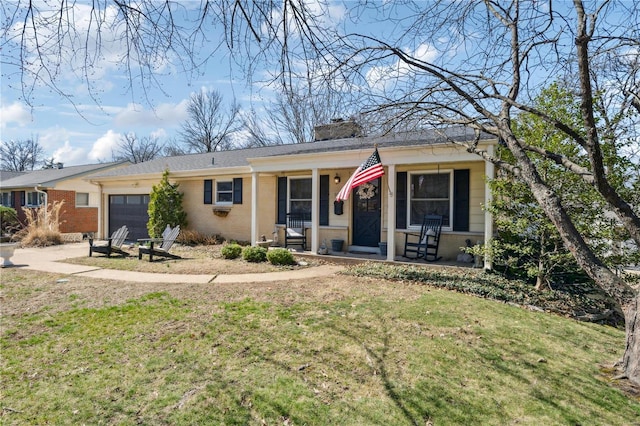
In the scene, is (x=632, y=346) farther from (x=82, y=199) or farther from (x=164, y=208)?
(x=82, y=199)

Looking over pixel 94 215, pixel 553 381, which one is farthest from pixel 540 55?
pixel 94 215

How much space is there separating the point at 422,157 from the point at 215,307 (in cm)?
615

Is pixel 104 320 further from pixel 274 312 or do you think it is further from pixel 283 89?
pixel 283 89

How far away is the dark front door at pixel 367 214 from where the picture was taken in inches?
429

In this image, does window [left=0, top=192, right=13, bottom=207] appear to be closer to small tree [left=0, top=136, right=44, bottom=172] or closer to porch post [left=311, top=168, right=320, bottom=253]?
porch post [left=311, top=168, right=320, bottom=253]

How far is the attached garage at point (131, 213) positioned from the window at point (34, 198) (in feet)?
24.5

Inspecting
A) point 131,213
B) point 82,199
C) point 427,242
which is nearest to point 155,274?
point 427,242

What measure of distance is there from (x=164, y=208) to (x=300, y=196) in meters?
5.48

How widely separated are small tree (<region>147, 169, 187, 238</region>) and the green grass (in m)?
8.59

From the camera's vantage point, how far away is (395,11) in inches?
176

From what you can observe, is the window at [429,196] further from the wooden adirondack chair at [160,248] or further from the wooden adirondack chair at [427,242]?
the wooden adirondack chair at [160,248]

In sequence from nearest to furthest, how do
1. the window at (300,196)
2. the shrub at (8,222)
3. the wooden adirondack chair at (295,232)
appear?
the wooden adirondack chair at (295,232)
the window at (300,196)
the shrub at (8,222)

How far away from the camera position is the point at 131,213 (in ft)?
51.2

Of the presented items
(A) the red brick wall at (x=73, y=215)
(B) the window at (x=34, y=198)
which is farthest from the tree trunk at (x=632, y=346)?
(B) the window at (x=34, y=198)
